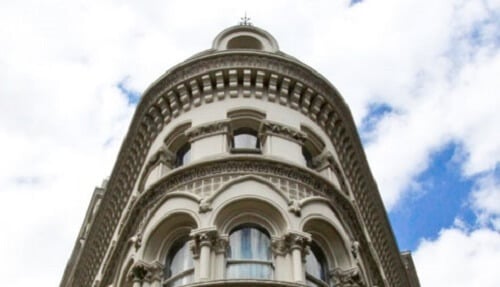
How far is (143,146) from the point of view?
26969 millimetres

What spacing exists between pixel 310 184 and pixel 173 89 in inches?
249

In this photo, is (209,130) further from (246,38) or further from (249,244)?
(246,38)

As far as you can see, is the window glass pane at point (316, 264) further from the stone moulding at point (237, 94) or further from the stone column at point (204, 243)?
the stone moulding at point (237, 94)

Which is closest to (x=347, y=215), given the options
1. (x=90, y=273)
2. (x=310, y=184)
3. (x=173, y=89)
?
(x=310, y=184)

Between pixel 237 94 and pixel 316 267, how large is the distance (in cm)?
675

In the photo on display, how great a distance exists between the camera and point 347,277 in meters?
20.9

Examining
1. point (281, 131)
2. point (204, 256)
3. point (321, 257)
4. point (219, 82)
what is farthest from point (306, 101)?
point (204, 256)

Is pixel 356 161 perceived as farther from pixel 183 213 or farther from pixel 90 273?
pixel 90 273

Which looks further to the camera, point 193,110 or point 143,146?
point 143,146

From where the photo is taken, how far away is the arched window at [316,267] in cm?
2036

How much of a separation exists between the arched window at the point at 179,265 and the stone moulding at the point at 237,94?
224 inches

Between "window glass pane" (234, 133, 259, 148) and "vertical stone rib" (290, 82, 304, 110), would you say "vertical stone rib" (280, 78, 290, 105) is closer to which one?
"vertical stone rib" (290, 82, 304, 110)

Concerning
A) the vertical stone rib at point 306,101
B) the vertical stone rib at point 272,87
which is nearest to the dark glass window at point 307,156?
the vertical stone rib at point 306,101

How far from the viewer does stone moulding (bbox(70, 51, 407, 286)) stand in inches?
999
